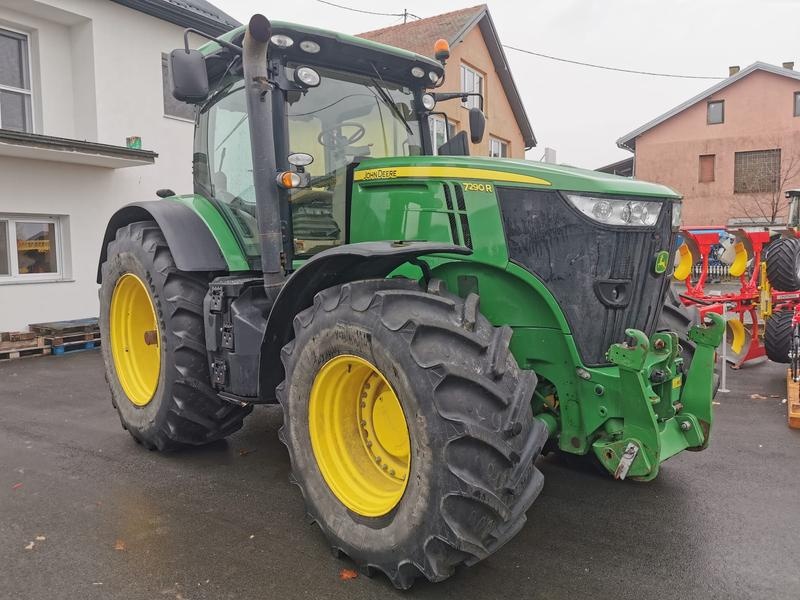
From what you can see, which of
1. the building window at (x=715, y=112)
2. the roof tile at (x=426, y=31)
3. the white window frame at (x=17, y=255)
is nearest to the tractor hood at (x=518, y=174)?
the white window frame at (x=17, y=255)

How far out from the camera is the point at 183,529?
335cm

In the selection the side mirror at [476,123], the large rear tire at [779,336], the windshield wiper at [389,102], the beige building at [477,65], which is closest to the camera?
the windshield wiper at [389,102]

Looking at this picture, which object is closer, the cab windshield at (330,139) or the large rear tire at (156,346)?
the cab windshield at (330,139)

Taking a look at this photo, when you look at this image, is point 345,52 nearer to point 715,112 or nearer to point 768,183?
point 768,183

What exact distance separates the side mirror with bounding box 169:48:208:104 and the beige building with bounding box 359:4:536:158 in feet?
48.9

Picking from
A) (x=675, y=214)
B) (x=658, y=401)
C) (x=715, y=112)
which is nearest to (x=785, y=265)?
(x=675, y=214)

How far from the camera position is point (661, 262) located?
10.5 ft

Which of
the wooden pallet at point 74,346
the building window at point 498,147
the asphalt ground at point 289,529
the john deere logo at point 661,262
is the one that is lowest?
the asphalt ground at point 289,529

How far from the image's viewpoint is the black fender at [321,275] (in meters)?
2.85

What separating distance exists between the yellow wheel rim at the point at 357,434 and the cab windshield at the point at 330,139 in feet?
3.07

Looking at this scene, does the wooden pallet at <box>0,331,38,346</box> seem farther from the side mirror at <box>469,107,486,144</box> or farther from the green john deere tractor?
the side mirror at <box>469,107,486,144</box>

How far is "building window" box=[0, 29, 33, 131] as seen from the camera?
30.8 ft

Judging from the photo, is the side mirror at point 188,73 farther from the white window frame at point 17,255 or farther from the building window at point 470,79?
the building window at point 470,79

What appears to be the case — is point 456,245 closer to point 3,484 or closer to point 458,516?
point 458,516
